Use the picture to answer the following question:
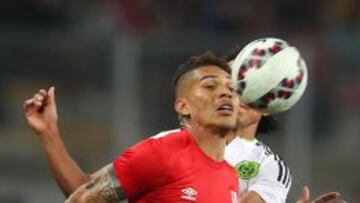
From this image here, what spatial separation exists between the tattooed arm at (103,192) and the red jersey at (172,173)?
31 millimetres

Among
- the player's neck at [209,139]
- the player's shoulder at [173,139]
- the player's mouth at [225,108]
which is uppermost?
the player's mouth at [225,108]

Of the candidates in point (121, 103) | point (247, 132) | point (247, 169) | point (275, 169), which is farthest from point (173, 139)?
point (121, 103)

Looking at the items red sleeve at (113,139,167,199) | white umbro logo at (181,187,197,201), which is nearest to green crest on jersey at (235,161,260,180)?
white umbro logo at (181,187,197,201)

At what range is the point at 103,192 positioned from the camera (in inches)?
209

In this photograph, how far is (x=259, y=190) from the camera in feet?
20.4

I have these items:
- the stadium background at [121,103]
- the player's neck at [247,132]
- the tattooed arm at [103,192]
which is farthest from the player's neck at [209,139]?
the stadium background at [121,103]

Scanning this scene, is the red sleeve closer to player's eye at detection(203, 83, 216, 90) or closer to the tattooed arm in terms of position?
the tattooed arm

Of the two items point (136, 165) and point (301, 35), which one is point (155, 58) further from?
point (136, 165)

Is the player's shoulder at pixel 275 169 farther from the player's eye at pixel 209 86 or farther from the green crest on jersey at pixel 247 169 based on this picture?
the player's eye at pixel 209 86

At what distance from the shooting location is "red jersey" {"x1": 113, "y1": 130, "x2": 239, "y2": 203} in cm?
527

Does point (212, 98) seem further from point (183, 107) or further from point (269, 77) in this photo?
point (269, 77)

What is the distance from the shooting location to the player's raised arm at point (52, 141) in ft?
17.9

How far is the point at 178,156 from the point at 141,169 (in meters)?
0.23

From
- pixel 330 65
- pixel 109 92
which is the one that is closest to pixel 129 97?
pixel 109 92
